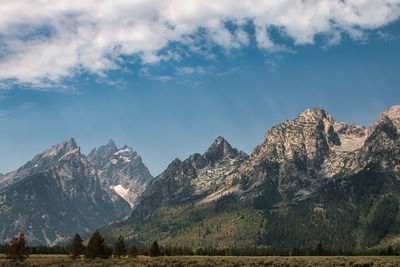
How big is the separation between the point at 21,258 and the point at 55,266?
1034 inches

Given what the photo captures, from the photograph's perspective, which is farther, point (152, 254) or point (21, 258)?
point (152, 254)

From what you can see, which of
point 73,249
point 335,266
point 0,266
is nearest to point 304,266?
point 335,266

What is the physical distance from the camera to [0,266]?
88.1 m

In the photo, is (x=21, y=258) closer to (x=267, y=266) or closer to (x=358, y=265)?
(x=267, y=266)

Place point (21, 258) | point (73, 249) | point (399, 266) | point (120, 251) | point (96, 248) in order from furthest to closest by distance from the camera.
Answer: point (120, 251) < point (73, 249) < point (96, 248) < point (21, 258) < point (399, 266)

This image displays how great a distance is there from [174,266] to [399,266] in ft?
136

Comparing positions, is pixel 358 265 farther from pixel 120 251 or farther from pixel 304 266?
pixel 120 251

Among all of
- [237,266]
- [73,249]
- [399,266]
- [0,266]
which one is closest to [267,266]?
[237,266]

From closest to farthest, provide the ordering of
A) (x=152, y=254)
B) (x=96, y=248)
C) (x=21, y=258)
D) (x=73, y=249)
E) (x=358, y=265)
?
(x=358, y=265) < (x=21, y=258) < (x=96, y=248) < (x=73, y=249) < (x=152, y=254)

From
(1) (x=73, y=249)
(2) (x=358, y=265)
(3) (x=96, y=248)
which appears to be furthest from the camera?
(1) (x=73, y=249)

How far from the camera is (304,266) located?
92.2 meters

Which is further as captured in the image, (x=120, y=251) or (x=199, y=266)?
(x=120, y=251)

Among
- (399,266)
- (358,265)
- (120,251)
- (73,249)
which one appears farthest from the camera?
(120,251)

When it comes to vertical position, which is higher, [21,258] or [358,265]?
[21,258]
